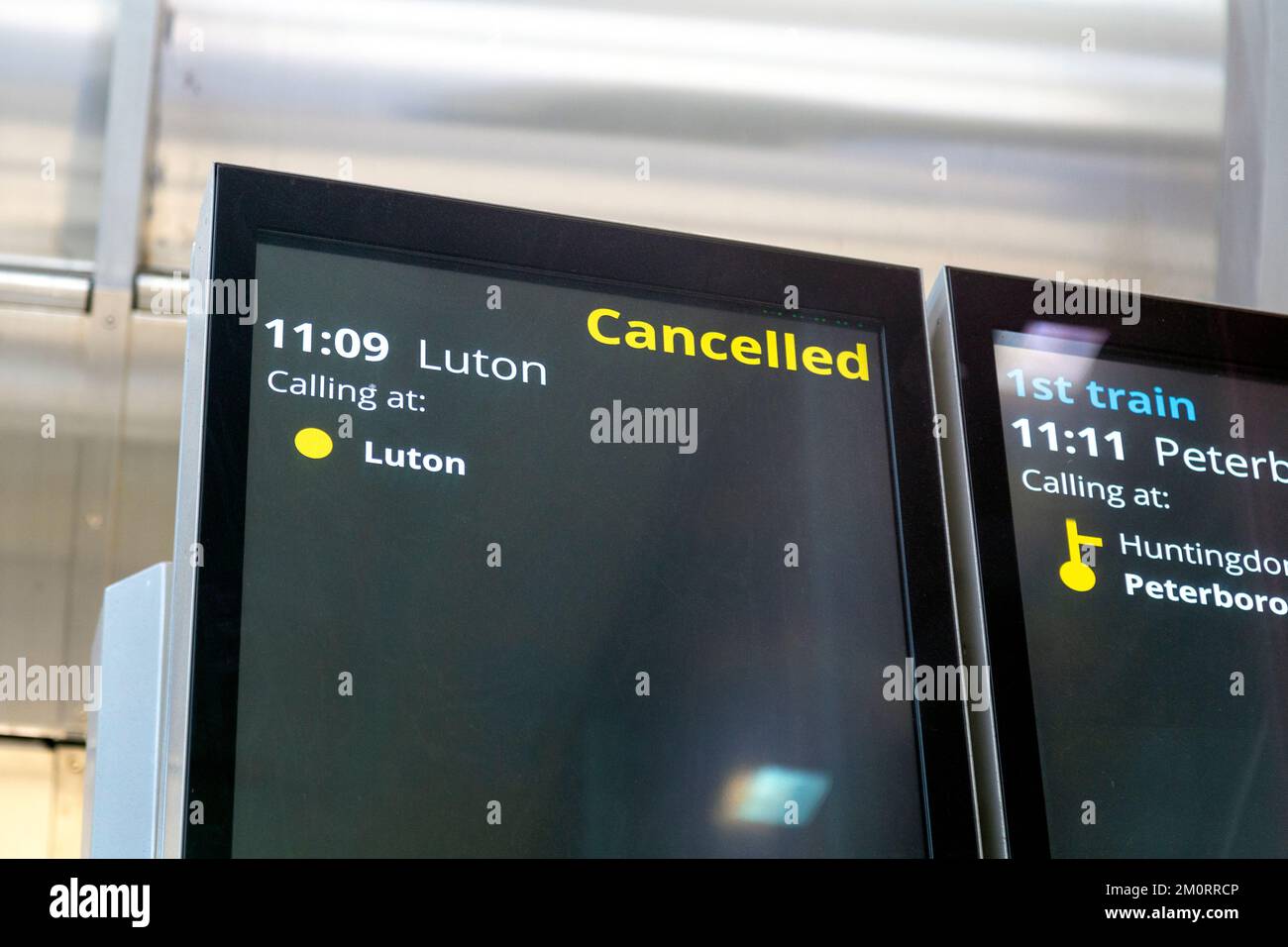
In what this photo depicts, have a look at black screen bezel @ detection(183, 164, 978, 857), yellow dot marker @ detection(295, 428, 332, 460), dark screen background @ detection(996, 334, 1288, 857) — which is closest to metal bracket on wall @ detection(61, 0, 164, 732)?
black screen bezel @ detection(183, 164, 978, 857)

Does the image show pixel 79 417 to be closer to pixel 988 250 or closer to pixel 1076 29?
pixel 988 250

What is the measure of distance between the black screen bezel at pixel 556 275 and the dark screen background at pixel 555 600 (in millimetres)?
25

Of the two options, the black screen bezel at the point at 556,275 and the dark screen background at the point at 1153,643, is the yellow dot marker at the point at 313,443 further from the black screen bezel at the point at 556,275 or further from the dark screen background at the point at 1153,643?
the dark screen background at the point at 1153,643

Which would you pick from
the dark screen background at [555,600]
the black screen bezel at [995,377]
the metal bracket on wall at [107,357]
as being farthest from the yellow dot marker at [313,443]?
the metal bracket on wall at [107,357]

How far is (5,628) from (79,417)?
64 cm

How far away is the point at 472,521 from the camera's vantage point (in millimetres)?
2174

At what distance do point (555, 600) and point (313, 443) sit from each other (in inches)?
14.4

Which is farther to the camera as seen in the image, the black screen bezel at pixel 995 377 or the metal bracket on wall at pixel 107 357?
the metal bracket on wall at pixel 107 357

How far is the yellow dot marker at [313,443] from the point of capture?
7.00ft

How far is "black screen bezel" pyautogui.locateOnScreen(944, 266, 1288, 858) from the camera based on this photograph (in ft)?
7.43

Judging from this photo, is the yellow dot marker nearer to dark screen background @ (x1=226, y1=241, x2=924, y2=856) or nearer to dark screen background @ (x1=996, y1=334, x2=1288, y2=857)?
dark screen background @ (x1=226, y1=241, x2=924, y2=856)

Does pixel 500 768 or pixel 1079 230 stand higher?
pixel 1079 230
